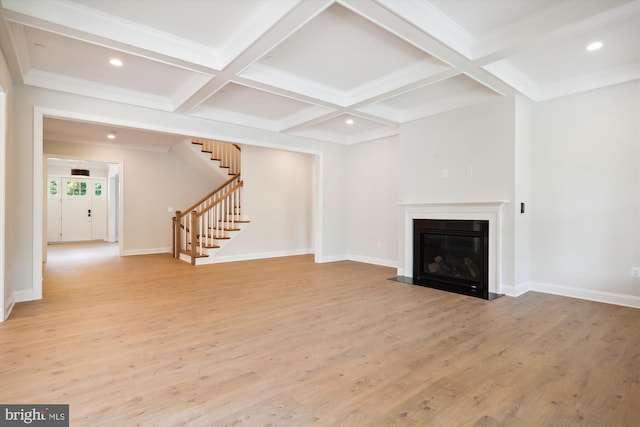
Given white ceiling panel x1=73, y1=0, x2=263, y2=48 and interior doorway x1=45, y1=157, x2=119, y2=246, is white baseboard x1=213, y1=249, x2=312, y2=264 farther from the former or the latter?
interior doorway x1=45, y1=157, x2=119, y2=246

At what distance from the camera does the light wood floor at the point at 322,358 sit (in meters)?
1.83

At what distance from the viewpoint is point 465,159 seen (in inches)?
185

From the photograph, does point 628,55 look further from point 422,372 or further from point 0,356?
point 0,356

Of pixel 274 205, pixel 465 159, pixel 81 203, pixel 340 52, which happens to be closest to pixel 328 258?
pixel 274 205

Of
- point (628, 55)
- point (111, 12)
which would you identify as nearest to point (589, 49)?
Result: point (628, 55)

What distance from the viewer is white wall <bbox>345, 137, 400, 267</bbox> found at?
6430 mm

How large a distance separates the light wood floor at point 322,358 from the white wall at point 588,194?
1.31ft

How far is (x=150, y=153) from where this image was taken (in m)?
8.50

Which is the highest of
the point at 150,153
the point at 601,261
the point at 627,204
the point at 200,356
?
the point at 150,153

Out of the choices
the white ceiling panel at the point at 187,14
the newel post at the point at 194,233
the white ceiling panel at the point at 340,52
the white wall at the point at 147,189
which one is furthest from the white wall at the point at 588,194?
the white wall at the point at 147,189

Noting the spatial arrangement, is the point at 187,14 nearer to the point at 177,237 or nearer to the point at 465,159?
the point at 465,159

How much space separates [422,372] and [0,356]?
3.09 metres

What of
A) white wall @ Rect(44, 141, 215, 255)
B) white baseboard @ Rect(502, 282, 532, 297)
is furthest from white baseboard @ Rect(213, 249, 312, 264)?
white baseboard @ Rect(502, 282, 532, 297)

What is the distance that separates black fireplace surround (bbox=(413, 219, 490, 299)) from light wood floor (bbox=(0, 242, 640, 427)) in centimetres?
32
